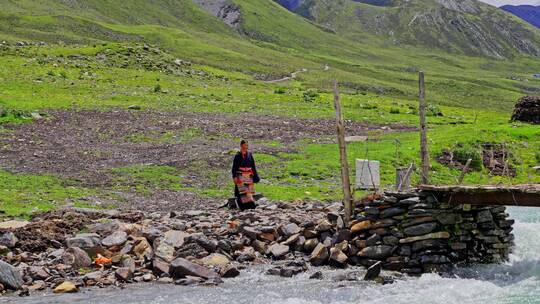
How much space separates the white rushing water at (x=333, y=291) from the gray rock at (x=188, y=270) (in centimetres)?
71

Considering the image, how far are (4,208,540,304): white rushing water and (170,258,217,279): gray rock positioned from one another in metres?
0.71

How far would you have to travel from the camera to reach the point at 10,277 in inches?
703

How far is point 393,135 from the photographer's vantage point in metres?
49.7

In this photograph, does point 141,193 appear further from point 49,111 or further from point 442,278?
point 49,111

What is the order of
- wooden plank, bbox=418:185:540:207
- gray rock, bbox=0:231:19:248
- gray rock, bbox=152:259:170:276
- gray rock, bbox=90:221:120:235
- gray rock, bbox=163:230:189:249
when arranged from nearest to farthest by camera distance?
gray rock, bbox=152:259:170:276, wooden plank, bbox=418:185:540:207, gray rock, bbox=0:231:19:248, gray rock, bbox=163:230:189:249, gray rock, bbox=90:221:120:235

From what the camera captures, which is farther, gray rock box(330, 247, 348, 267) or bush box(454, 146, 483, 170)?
bush box(454, 146, 483, 170)

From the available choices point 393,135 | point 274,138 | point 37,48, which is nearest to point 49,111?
point 274,138

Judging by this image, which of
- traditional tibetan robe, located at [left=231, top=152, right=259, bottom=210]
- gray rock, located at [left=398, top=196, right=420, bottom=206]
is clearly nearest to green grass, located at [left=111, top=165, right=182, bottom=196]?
traditional tibetan robe, located at [left=231, top=152, right=259, bottom=210]

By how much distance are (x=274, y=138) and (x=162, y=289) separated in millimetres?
28324

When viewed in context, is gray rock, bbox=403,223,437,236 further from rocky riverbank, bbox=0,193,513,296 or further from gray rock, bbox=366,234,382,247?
gray rock, bbox=366,234,382,247

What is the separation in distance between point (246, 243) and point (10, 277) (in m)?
7.80

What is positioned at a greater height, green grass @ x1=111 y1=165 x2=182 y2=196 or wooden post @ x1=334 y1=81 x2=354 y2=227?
wooden post @ x1=334 y1=81 x2=354 y2=227

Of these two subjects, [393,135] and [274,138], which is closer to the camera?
[274,138]

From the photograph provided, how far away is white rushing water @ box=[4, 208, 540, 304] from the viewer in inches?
681
